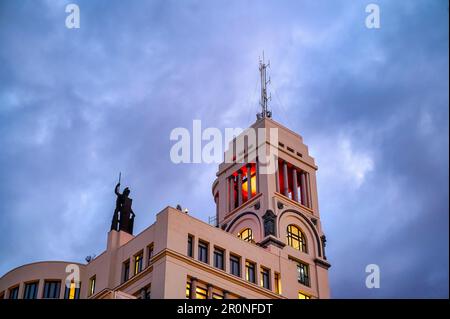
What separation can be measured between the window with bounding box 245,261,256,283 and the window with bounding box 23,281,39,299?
970 inches

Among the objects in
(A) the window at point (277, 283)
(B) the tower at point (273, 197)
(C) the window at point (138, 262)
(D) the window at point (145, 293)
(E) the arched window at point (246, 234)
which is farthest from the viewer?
(E) the arched window at point (246, 234)

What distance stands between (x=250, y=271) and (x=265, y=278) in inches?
86.1

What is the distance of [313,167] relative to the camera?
116375 millimetres

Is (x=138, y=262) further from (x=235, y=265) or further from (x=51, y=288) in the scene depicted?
(x=51, y=288)

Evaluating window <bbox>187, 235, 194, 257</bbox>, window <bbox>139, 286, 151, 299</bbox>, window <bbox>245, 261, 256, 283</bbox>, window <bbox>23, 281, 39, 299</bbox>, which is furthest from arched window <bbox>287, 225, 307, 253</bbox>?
window <bbox>23, 281, 39, 299</bbox>

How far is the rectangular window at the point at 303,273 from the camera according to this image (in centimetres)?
10042

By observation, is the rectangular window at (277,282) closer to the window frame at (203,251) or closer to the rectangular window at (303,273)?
the rectangular window at (303,273)

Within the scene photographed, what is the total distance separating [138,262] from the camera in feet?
280

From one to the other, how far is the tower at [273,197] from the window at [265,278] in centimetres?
701

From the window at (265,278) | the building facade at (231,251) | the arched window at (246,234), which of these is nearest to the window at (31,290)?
the building facade at (231,251)

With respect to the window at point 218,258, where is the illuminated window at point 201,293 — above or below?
below

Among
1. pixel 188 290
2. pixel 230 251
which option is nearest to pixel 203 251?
pixel 230 251

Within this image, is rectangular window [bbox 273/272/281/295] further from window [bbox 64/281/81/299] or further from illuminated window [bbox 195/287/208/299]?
window [bbox 64/281/81/299]
